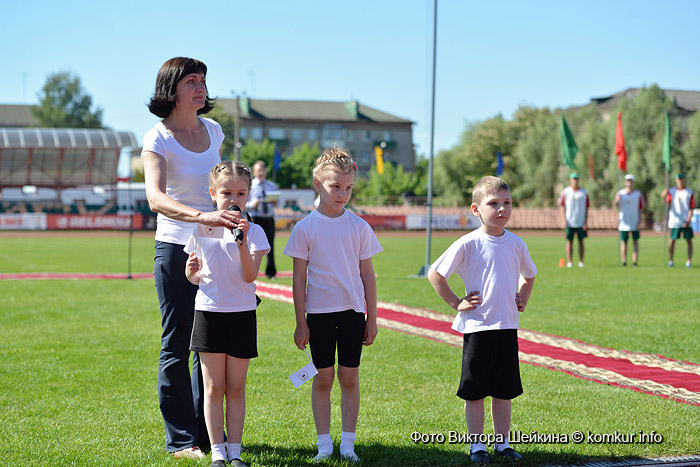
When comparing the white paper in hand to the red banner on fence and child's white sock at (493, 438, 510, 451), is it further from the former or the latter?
the red banner on fence

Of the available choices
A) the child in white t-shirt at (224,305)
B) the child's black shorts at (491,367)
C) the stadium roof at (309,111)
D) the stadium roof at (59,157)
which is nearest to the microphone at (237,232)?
the child in white t-shirt at (224,305)

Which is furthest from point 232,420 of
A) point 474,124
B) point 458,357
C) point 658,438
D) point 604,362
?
point 474,124

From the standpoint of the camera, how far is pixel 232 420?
3816 millimetres

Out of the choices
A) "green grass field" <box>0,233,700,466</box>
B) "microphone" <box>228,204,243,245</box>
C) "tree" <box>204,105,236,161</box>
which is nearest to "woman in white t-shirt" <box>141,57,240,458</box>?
"green grass field" <box>0,233,700,466</box>

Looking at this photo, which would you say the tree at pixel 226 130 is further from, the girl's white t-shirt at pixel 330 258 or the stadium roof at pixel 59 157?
the girl's white t-shirt at pixel 330 258

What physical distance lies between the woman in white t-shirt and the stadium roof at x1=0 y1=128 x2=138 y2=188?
60.8m

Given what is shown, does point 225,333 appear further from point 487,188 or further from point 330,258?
point 487,188

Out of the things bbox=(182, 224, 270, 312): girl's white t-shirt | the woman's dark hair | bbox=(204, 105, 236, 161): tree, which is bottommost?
bbox=(182, 224, 270, 312): girl's white t-shirt

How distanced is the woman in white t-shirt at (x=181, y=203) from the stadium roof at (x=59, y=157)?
199ft

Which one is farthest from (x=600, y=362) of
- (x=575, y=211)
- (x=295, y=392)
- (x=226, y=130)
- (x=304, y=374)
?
(x=226, y=130)

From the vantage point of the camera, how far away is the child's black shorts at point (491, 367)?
395 centimetres

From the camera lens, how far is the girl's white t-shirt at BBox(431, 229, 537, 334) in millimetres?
3980

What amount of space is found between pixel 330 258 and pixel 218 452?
1170 millimetres

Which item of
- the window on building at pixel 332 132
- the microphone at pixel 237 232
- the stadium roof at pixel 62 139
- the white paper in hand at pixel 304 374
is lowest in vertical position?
the white paper in hand at pixel 304 374
